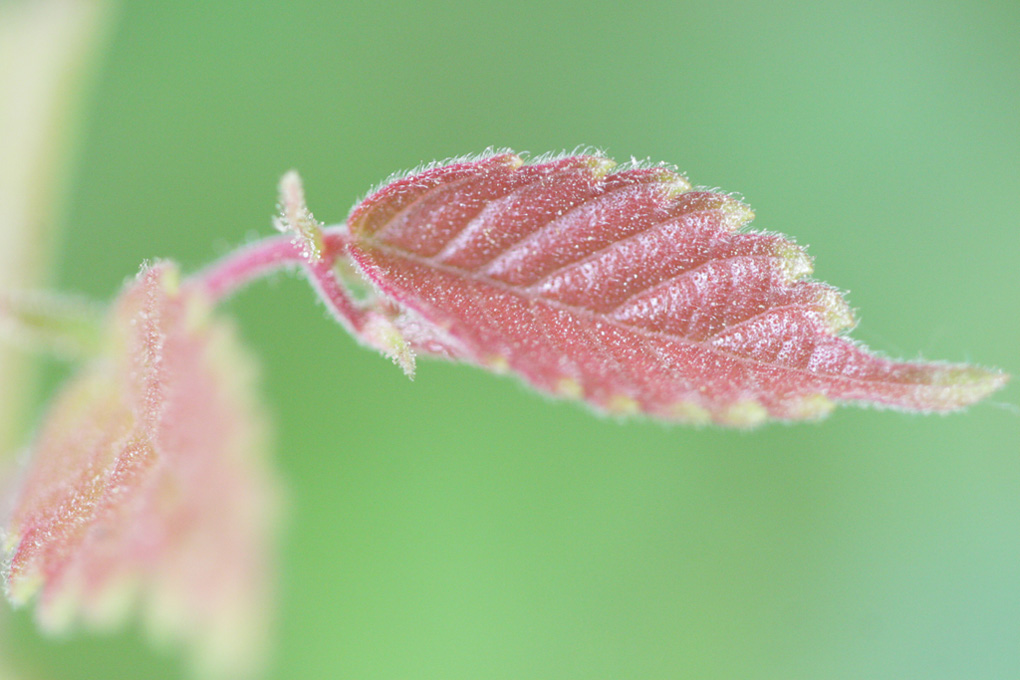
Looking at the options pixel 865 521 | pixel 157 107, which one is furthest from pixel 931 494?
pixel 157 107

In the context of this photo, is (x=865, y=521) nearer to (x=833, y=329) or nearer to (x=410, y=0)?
(x=833, y=329)

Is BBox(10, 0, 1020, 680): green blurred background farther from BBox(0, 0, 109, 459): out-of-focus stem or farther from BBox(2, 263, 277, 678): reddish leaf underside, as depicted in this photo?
BBox(2, 263, 277, 678): reddish leaf underside

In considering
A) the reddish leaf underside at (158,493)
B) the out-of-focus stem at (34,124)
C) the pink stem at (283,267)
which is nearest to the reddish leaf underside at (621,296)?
the pink stem at (283,267)

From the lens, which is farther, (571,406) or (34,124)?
(571,406)

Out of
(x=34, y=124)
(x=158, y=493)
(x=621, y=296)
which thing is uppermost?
(x=34, y=124)

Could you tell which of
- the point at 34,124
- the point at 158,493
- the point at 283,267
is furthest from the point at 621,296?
the point at 34,124

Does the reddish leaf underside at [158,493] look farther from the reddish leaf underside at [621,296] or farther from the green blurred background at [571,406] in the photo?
the green blurred background at [571,406]

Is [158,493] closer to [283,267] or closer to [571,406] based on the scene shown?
[283,267]
